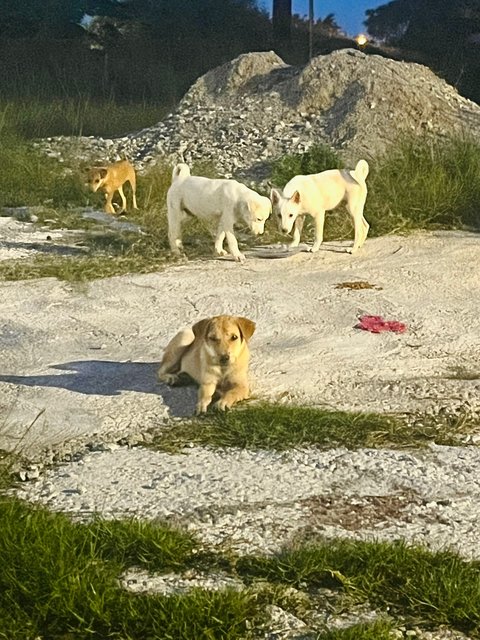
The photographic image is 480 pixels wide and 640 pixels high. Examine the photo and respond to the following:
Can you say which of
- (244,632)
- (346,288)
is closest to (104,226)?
(346,288)

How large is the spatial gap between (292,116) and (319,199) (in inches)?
189

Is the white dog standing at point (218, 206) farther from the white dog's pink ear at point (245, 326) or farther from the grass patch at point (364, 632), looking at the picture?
the grass patch at point (364, 632)

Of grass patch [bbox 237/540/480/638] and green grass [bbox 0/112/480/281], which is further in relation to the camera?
green grass [bbox 0/112/480/281]

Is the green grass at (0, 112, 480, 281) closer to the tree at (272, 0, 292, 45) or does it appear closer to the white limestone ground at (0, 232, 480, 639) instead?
the white limestone ground at (0, 232, 480, 639)

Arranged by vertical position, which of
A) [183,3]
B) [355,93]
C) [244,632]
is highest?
[183,3]

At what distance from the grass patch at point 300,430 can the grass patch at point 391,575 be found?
117 cm

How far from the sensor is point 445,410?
5777 millimetres

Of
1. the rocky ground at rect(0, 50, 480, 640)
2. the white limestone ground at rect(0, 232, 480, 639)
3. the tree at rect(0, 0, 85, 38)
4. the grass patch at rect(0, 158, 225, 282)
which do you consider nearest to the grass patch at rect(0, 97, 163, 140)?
the grass patch at rect(0, 158, 225, 282)

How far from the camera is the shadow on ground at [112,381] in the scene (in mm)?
5914

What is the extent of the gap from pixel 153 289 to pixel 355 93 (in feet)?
20.3

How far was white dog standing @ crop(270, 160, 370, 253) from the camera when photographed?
8.91m

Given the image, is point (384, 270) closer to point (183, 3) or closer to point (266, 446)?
point (266, 446)

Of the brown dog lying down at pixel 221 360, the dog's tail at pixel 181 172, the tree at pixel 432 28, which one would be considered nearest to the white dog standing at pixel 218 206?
the dog's tail at pixel 181 172

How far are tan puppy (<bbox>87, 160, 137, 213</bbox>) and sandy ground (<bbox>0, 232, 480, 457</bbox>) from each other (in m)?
1.88
